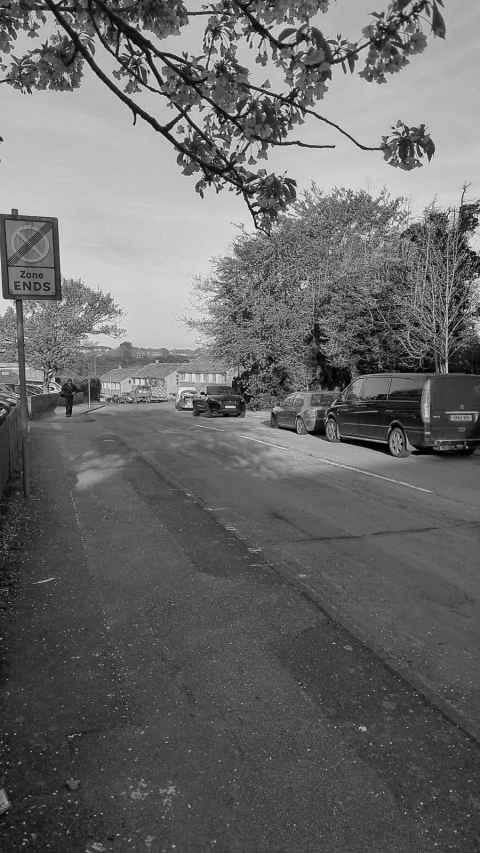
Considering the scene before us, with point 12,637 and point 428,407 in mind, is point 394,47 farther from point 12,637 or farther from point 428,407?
point 428,407

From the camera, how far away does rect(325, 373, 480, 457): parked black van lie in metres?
11.7

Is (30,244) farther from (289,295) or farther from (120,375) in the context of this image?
(120,375)

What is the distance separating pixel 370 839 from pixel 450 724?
3.07ft

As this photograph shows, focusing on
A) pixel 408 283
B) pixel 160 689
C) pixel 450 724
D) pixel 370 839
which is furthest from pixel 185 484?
pixel 408 283

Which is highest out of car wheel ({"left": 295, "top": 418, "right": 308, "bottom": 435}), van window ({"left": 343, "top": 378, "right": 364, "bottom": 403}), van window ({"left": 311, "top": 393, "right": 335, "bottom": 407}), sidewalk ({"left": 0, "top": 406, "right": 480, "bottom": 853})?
van window ({"left": 343, "top": 378, "right": 364, "bottom": 403})

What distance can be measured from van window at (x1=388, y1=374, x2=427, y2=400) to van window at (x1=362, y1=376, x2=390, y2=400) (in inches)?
11.0

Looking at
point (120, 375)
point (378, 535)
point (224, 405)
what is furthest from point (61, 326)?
point (120, 375)

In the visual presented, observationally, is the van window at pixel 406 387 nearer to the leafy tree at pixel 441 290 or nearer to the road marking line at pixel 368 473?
the road marking line at pixel 368 473

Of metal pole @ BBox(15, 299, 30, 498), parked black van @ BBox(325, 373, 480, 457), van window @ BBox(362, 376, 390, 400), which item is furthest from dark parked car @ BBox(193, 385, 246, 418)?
metal pole @ BBox(15, 299, 30, 498)

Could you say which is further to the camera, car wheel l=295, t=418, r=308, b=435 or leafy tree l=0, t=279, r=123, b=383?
leafy tree l=0, t=279, r=123, b=383

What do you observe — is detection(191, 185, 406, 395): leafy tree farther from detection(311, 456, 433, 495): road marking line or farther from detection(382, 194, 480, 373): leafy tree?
detection(311, 456, 433, 495): road marking line

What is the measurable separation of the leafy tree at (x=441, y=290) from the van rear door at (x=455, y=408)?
680 cm

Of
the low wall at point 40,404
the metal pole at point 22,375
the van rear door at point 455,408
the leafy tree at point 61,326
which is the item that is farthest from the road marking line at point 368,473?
the leafy tree at point 61,326

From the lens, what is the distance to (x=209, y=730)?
2.88 metres
